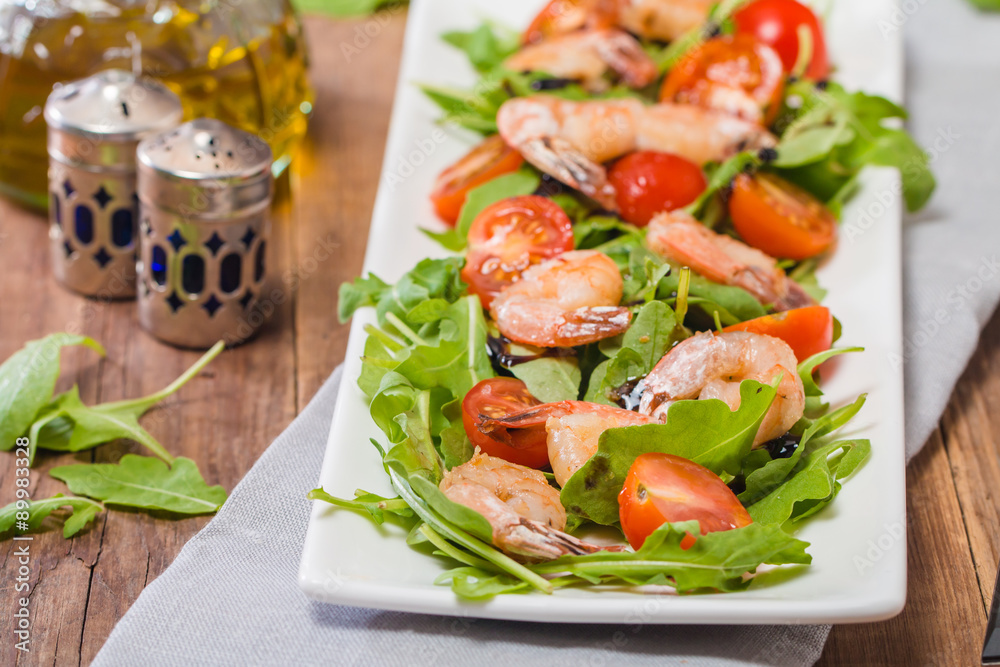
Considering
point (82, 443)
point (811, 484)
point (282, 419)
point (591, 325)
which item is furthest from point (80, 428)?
point (811, 484)

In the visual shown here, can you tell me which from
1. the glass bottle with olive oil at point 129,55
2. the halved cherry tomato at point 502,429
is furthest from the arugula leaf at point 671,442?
the glass bottle with olive oil at point 129,55

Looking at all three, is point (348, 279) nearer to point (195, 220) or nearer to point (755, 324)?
point (195, 220)

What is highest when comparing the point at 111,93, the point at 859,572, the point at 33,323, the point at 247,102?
the point at 859,572

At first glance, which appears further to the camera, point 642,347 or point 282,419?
point 282,419

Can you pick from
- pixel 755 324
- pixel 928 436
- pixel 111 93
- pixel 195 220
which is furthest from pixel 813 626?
pixel 111 93

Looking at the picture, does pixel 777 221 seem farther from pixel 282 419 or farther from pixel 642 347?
pixel 282 419

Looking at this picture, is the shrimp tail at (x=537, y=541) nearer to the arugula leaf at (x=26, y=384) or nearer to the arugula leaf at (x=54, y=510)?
the arugula leaf at (x=54, y=510)
